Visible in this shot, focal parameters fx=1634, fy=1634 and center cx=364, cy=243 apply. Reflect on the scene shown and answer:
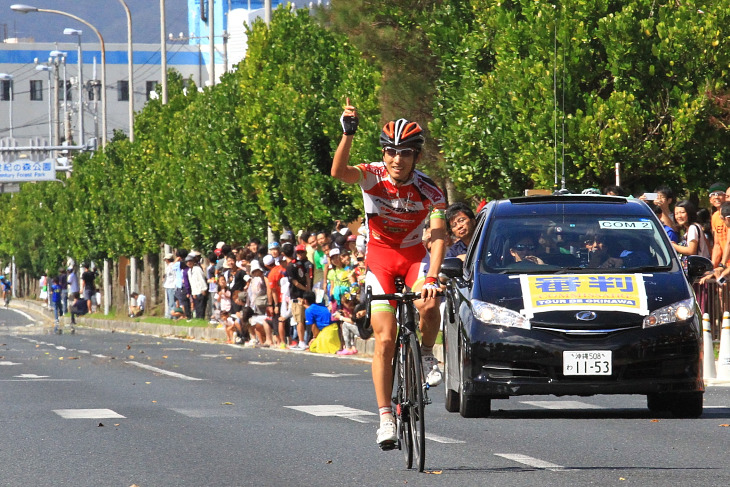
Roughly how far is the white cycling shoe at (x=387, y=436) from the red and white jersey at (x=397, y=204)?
3.75ft

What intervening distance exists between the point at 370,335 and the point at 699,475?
14606mm

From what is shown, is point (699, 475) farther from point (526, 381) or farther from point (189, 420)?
point (189, 420)

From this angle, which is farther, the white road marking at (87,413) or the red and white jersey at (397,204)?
the white road marking at (87,413)

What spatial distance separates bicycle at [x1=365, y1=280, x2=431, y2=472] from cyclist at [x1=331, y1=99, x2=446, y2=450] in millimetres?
74

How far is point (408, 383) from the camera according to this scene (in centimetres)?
916

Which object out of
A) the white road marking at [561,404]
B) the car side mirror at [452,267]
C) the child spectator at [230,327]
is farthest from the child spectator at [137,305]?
the car side mirror at [452,267]

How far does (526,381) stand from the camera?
1127 cm

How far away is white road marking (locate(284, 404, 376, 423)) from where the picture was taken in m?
13.3

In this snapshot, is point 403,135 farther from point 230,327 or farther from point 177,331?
point 177,331

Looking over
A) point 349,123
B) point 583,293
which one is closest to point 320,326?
point 583,293

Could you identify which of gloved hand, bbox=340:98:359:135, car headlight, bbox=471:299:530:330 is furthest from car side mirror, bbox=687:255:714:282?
gloved hand, bbox=340:98:359:135

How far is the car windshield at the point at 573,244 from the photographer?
39.5 ft

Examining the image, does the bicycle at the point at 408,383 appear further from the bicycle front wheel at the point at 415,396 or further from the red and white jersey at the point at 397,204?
the red and white jersey at the point at 397,204

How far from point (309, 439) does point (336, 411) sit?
2536 millimetres
